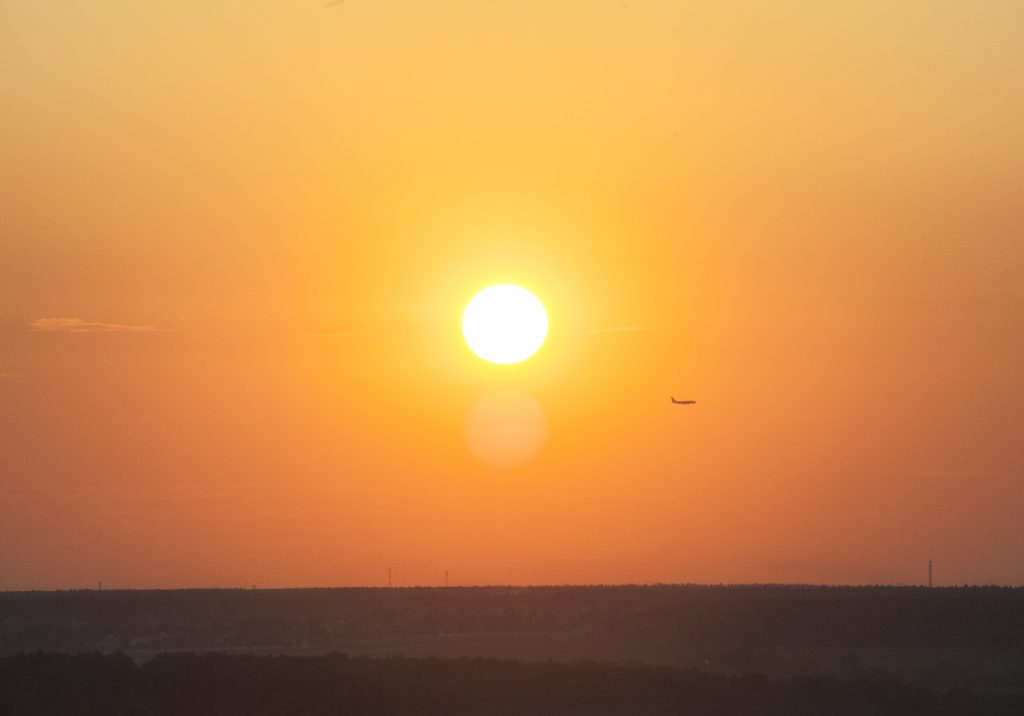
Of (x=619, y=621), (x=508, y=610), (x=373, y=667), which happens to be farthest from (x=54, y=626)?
(x=373, y=667)

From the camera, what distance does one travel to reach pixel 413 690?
5538cm

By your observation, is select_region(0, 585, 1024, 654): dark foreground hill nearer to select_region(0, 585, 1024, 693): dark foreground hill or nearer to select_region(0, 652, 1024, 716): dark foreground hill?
select_region(0, 585, 1024, 693): dark foreground hill

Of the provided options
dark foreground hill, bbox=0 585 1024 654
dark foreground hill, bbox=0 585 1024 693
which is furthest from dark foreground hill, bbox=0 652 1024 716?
dark foreground hill, bbox=0 585 1024 654

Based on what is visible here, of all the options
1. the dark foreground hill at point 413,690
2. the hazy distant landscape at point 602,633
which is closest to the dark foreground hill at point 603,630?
the hazy distant landscape at point 602,633

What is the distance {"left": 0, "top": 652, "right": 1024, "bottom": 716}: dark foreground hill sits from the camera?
50.6 m

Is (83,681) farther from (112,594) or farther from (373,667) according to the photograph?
(112,594)

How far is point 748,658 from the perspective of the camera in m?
94.0

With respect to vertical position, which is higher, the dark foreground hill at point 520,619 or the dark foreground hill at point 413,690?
the dark foreground hill at point 520,619

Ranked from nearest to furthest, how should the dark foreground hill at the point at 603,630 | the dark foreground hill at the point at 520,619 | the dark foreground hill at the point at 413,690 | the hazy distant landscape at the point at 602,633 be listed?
1. the dark foreground hill at the point at 413,690
2. the hazy distant landscape at the point at 602,633
3. the dark foreground hill at the point at 603,630
4. the dark foreground hill at the point at 520,619

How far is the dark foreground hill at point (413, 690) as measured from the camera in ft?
166

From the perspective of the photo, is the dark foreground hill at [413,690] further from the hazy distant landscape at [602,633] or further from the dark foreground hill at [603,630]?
the dark foreground hill at [603,630]

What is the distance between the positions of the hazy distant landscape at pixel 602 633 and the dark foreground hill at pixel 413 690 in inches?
19.9

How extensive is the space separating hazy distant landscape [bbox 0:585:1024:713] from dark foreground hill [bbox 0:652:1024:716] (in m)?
0.50

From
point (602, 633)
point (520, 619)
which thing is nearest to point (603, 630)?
point (602, 633)
